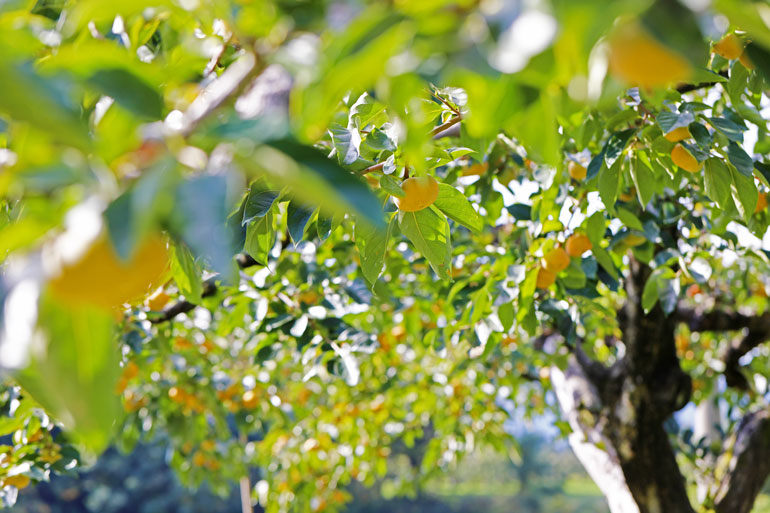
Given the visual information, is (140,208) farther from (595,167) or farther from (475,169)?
(475,169)

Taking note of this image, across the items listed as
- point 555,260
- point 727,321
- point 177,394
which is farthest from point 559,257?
point 177,394

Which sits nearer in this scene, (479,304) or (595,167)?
(595,167)

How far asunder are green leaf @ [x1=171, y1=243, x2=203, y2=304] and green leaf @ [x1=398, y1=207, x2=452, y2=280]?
0.29 metres

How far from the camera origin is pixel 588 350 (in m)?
2.46

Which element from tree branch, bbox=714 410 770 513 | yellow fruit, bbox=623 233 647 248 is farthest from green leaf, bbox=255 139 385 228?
tree branch, bbox=714 410 770 513

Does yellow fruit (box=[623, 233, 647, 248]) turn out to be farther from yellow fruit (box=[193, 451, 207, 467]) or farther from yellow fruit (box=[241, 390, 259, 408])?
yellow fruit (box=[193, 451, 207, 467])

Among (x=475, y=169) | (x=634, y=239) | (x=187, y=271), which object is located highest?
(x=187, y=271)

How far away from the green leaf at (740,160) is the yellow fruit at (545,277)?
47cm

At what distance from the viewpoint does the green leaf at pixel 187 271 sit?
58cm

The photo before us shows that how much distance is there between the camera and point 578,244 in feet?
4.59

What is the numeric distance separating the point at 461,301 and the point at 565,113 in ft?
4.12

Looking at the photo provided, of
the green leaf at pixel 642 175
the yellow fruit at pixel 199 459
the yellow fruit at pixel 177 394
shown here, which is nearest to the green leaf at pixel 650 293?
the green leaf at pixel 642 175

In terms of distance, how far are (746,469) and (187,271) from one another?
2.57m

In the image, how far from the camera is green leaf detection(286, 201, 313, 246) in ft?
2.71
